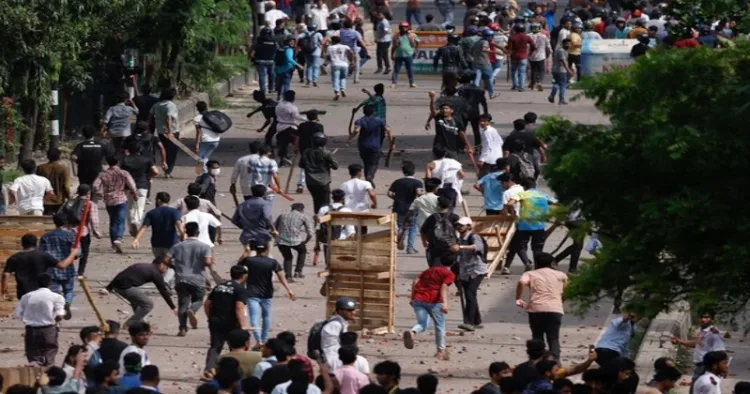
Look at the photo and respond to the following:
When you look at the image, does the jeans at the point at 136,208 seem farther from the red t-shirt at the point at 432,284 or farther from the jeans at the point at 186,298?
the red t-shirt at the point at 432,284

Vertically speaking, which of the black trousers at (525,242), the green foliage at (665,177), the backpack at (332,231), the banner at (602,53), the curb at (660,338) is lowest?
the curb at (660,338)

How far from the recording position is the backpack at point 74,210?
2081 centimetres

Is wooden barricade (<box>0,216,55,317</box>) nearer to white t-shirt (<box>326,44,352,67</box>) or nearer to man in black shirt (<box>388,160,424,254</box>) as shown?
man in black shirt (<box>388,160,424,254</box>)

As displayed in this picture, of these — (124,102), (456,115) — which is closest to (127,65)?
(124,102)

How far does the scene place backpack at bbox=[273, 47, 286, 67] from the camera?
35.8 m

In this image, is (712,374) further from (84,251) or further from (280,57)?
(280,57)

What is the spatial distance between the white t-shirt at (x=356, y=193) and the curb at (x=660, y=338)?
164 inches

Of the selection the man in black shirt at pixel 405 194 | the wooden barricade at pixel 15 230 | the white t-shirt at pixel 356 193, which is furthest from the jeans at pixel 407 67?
the wooden barricade at pixel 15 230

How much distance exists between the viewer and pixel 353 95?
38.0 metres

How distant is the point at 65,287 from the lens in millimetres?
19750

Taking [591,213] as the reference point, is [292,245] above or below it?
below

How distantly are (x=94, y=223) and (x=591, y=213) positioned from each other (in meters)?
9.49

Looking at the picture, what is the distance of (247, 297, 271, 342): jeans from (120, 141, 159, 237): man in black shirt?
A: 5.34 meters

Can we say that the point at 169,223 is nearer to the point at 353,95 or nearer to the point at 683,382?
the point at 683,382
